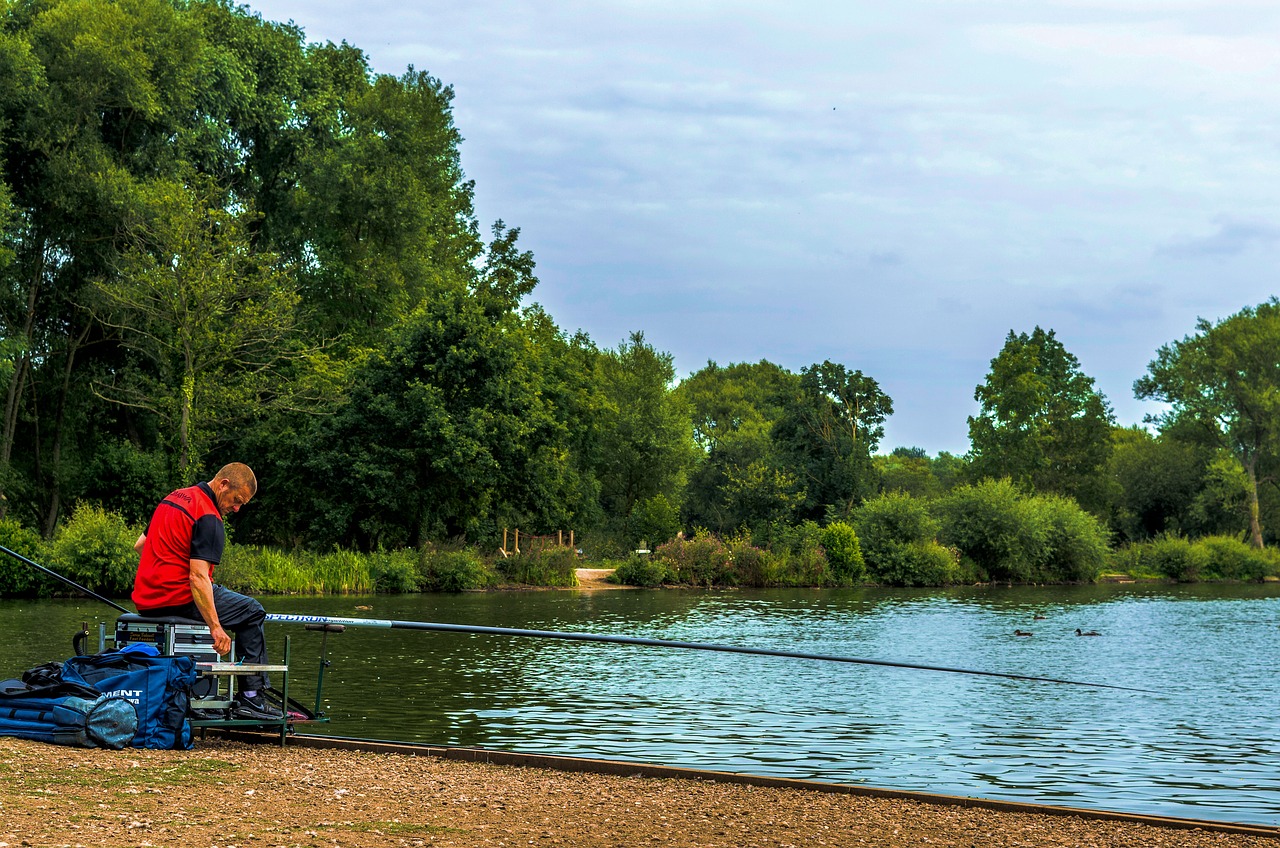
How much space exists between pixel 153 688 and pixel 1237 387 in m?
84.1

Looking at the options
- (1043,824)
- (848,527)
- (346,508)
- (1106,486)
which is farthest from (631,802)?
(1106,486)

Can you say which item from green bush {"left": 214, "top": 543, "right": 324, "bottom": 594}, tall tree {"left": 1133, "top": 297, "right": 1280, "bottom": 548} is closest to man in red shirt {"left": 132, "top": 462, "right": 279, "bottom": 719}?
green bush {"left": 214, "top": 543, "right": 324, "bottom": 594}

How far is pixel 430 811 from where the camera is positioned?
6.93 metres

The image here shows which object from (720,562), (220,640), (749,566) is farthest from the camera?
(749,566)

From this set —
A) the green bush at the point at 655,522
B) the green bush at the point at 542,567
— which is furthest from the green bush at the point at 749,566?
the green bush at the point at 655,522

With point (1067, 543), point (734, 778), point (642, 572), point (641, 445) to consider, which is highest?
point (641, 445)

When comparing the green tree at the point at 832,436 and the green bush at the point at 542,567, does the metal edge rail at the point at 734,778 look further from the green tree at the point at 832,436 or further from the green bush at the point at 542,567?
the green tree at the point at 832,436

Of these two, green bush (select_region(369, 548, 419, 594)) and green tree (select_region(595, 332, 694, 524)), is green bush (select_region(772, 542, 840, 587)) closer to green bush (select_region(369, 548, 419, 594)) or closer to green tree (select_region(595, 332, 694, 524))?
green bush (select_region(369, 548, 419, 594))

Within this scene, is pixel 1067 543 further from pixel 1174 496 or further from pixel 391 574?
pixel 391 574

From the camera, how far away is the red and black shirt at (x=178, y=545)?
27.6 ft

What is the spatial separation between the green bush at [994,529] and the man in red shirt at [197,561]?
164ft

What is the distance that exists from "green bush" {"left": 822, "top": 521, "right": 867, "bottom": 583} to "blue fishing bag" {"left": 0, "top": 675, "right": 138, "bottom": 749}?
44.5 meters

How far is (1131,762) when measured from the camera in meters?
11.8

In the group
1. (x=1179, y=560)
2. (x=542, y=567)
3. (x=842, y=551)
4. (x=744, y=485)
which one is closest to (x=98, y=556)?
(x=542, y=567)
